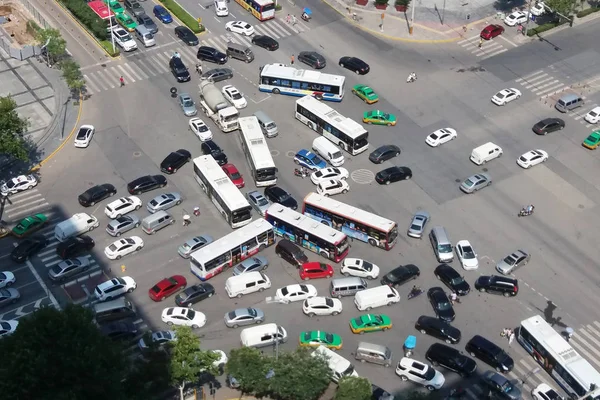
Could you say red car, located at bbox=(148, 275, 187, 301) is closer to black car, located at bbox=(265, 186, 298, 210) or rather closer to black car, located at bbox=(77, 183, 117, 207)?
black car, located at bbox=(265, 186, 298, 210)

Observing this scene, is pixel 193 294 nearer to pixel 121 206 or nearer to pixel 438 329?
pixel 121 206

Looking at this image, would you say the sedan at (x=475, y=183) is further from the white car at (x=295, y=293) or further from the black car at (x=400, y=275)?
the white car at (x=295, y=293)

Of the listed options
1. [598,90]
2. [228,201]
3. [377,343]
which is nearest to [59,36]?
[228,201]

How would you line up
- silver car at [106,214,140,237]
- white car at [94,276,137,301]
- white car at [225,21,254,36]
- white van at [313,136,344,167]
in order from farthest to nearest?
white car at [225,21,254,36], white van at [313,136,344,167], silver car at [106,214,140,237], white car at [94,276,137,301]

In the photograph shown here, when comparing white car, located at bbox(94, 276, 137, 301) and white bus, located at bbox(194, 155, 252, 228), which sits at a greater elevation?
white bus, located at bbox(194, 155, 252, 228)

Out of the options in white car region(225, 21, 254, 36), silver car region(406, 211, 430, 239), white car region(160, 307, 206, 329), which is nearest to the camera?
white car region(160, 307, 206, 329)

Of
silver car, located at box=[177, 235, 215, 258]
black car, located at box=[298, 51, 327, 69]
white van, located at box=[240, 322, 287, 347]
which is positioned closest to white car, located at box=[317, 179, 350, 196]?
silver car, located at box=[177, 235, 215, 258]

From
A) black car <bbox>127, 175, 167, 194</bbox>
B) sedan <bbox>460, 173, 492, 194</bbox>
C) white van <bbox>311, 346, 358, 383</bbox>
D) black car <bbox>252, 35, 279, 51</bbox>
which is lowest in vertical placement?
white van <bbox>311, 346, 358, 383</bbox>
